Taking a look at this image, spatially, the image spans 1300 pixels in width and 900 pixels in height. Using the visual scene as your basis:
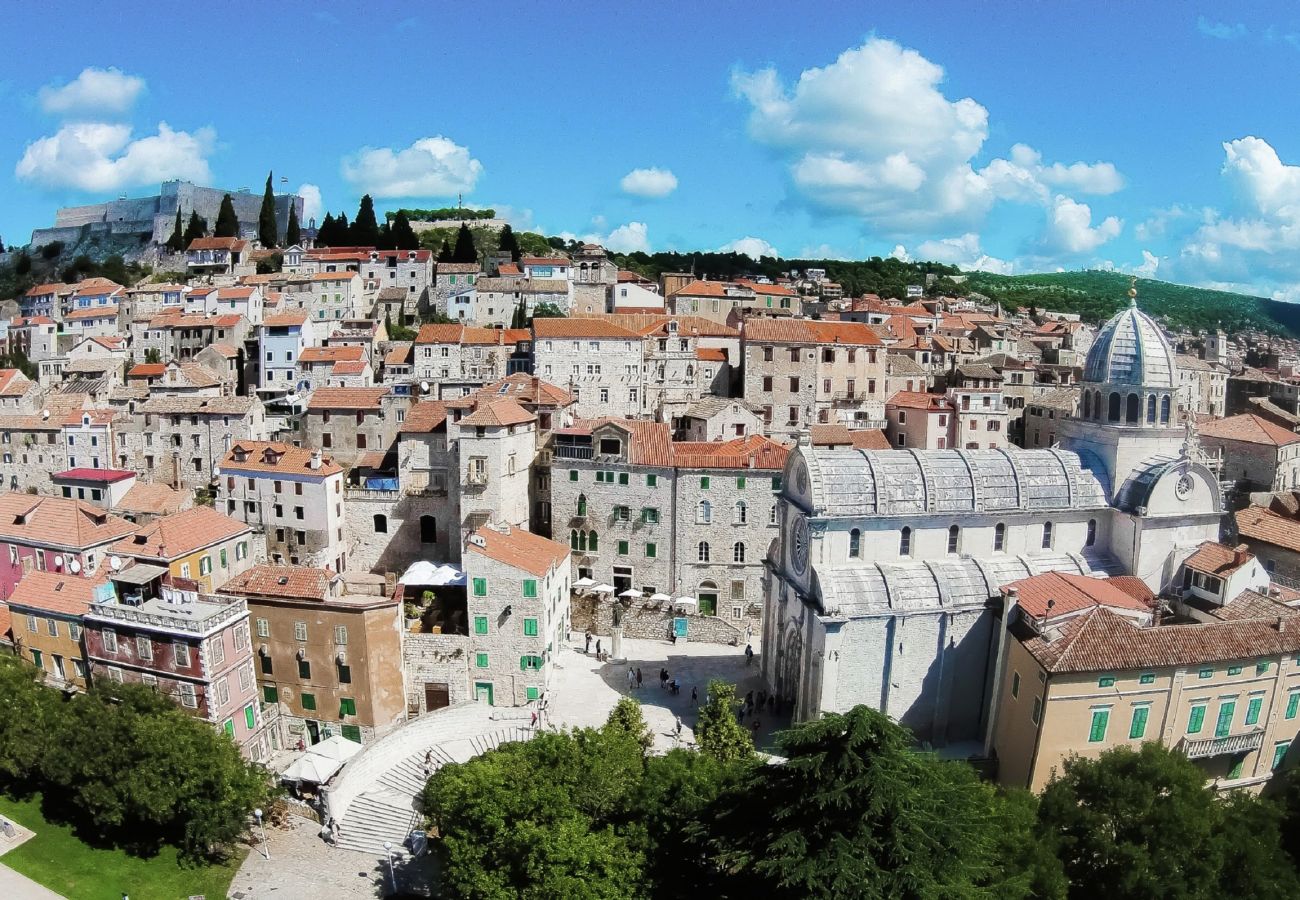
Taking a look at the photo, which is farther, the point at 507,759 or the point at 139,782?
the point at 139,782

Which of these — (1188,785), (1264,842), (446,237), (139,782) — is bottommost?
(139,782)

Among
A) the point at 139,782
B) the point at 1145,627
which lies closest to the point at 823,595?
the point at 1145,627

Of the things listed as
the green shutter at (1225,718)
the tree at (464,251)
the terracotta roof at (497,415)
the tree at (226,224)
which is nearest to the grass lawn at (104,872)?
the terracotta roof at (497,415)

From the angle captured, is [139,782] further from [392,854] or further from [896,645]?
[896,645]

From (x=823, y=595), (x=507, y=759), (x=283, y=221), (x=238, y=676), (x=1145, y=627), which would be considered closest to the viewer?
(x=507, y=759)

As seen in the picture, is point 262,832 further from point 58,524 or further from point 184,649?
point 58,524

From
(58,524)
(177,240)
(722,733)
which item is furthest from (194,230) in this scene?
(722,733)

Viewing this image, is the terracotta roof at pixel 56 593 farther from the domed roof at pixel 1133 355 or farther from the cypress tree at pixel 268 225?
the cypress tree at pixel 268 225
